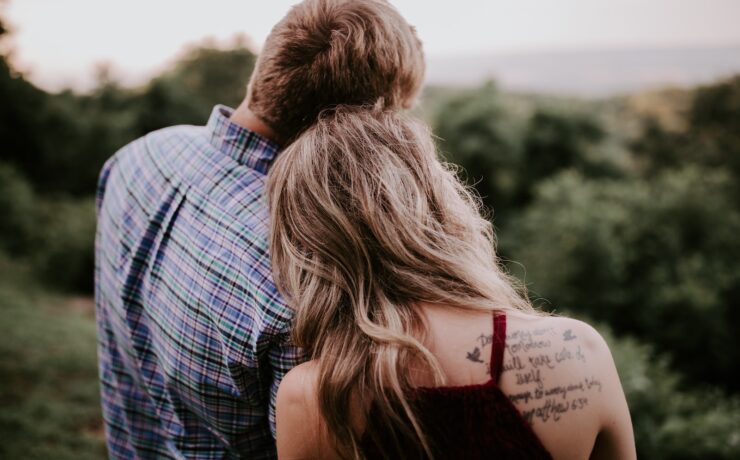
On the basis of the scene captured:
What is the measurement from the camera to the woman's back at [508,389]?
4.06ft

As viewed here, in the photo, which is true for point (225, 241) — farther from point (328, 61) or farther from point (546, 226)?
point (546, 226)

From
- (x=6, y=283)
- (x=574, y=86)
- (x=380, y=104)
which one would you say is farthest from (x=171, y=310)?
(x=574, y=86)

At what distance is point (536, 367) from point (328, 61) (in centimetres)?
118

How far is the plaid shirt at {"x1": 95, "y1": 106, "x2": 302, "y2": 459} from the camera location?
1596 millimetres

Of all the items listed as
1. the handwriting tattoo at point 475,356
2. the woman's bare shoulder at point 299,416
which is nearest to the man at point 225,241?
the woman's bare shoulder at point 299,416

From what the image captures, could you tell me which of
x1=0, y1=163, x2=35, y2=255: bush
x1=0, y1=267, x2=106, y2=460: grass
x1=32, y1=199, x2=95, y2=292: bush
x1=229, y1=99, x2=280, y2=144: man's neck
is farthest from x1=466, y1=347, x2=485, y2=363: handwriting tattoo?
x1=0, y1=163, x2=35, y2=255: bush

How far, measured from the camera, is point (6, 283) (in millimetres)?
11211

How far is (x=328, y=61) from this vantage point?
5.60 ft

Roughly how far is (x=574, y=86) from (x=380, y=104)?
42.6 metres

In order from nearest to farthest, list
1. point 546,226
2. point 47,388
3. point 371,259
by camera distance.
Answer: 1. point 371,259
2. point 47,388
3. point 546,226

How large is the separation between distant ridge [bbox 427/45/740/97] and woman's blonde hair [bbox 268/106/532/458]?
1001 inches

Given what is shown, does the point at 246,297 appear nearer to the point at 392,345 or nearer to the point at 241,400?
the point at 241,400

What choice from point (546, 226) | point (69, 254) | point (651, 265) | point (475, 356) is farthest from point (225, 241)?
point (651, 265)

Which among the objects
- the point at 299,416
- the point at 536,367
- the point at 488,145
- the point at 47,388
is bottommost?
the point at 47,388
